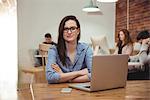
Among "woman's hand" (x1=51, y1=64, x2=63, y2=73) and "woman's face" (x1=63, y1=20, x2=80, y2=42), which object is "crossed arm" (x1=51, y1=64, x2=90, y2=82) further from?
"woman's face" (x1=63, y1=20, x2=80, y2=42)

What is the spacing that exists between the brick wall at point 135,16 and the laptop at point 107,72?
3.93 m

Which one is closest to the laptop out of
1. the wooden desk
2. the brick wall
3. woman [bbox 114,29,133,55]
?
the wooden desk

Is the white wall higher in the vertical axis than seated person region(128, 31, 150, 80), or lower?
higher

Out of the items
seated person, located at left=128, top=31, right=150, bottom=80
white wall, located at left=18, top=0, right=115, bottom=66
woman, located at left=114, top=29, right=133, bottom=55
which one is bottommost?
seated person, located at left=128, top=31, right=150, bottom=80

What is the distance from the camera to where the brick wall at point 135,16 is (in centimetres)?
536

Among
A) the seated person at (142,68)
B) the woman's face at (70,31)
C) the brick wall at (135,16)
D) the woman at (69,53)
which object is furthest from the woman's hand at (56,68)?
the brick wall at (135,16)

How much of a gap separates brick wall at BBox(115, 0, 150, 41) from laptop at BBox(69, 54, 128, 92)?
393 cm

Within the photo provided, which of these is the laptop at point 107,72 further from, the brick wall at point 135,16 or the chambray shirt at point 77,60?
the brick wall at point 135,16

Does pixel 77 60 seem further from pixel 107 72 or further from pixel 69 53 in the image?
pixel 107 72

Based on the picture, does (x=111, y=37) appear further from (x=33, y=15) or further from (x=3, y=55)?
(x=3, y=55)

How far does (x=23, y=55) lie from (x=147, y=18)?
3149mm

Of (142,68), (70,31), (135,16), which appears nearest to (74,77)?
(70,31)

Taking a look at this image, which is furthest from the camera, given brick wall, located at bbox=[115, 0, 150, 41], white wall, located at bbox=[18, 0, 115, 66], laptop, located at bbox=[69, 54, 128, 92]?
white wall, located at bbox=[18, 0, 115, 66]

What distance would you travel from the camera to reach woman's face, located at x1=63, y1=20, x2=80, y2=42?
2.10 m
